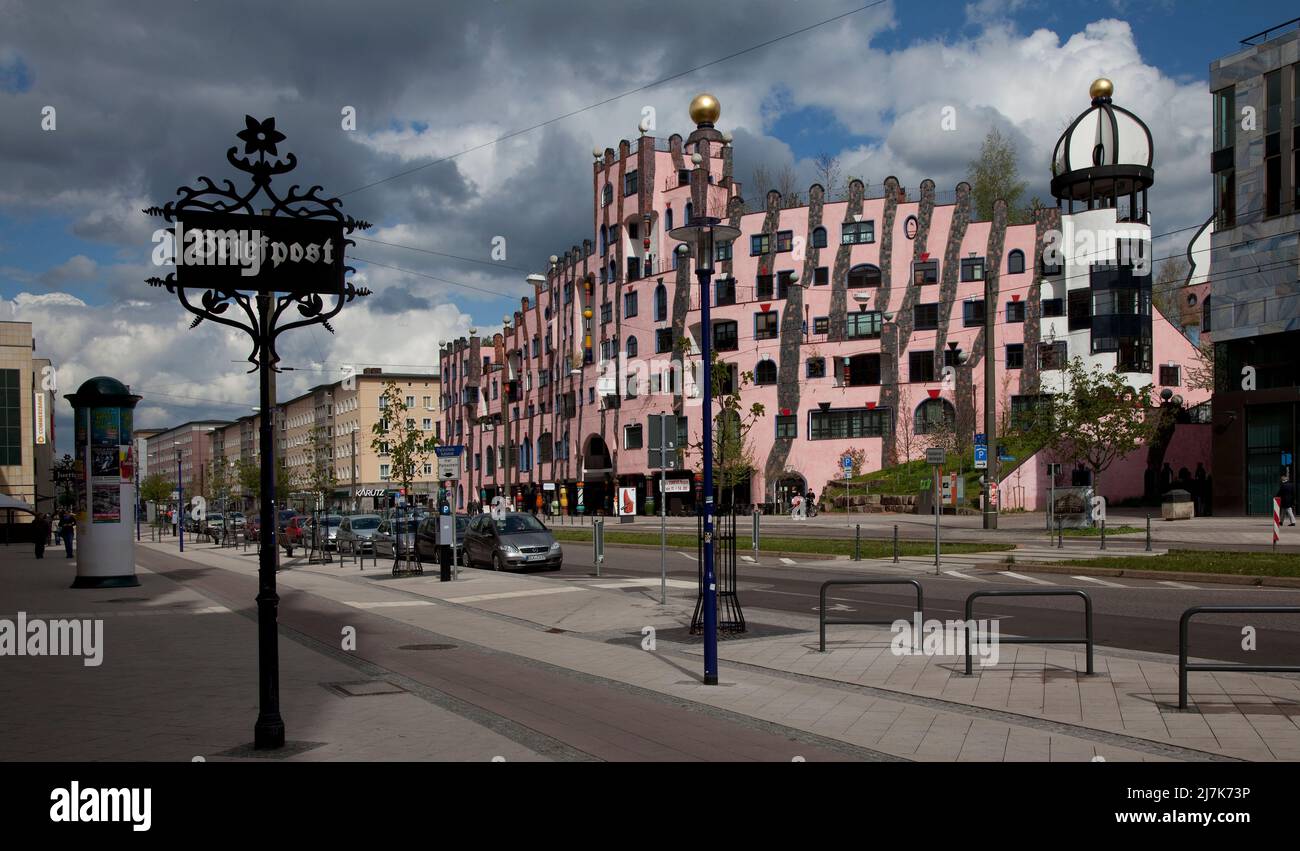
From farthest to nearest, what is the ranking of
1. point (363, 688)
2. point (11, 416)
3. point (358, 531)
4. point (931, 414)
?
1. point (11, 416)
2. point (931, 414)
3. point (358, 531)
4. point (363, 688)

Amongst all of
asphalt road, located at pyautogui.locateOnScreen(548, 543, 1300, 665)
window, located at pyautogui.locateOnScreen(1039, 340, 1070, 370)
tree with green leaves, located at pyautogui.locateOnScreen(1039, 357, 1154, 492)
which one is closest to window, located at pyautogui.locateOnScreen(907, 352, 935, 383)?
window, located at pyautogui.locateOnScreen(1039, 340, 1070, 370)

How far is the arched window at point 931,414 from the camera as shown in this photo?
201ft

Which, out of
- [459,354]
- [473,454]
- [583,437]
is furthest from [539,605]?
[459,354]

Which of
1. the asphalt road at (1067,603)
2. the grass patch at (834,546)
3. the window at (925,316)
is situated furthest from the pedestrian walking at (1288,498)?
the window at (925,316)

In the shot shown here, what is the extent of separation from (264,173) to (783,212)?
60.2 metres

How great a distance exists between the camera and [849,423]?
209 feet

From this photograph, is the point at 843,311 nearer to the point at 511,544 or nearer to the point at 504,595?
the point at 511,544

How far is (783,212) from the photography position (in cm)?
6600

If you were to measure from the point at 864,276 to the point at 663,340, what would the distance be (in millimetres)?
13410

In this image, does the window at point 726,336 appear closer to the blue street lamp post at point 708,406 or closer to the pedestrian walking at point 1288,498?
the pedestrian walking at point 1288,498

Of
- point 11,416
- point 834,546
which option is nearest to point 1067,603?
point 834,546

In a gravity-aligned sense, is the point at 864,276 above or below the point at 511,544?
above

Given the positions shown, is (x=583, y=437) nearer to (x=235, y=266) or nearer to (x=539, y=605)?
(x=539, y=605)
